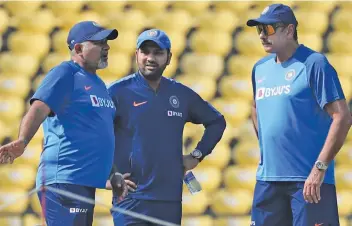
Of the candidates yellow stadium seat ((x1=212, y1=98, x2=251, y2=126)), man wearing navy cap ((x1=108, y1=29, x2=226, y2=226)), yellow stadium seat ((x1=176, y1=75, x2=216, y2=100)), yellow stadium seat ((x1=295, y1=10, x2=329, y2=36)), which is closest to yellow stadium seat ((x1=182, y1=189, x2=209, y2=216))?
yellow stadium seat ((x1=212, y1=98, x2=251, y2=126))

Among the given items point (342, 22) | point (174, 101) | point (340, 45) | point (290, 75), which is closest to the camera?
point (290, 75)

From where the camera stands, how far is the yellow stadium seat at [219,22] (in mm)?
9789

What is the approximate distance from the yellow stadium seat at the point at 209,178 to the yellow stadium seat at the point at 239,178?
8 cm

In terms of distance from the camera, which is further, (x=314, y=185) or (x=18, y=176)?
(x=18, y=176)

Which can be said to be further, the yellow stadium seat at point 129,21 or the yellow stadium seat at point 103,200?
the yellow stadium seat at point 129,21

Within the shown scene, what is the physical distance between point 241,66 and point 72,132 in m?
4.47

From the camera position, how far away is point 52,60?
9430 mm

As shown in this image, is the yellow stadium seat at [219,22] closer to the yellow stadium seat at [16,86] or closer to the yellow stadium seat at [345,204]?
the yellow stadium seat at [16,86]

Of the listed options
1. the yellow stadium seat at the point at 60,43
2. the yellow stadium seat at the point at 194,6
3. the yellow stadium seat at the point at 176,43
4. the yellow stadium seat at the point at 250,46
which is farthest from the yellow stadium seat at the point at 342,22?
the yellow stadium seat at the point at 60,43

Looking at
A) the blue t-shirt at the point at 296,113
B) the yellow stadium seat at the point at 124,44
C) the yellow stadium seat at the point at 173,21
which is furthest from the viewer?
the yellow stadium seat at the point at 173,21

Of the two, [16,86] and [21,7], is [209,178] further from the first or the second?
[21,7]

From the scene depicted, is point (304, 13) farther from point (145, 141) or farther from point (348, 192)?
point (145, 141)

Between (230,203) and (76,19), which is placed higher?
(76,19)

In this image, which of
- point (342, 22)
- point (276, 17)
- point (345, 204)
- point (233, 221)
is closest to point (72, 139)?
point (276, 17)
